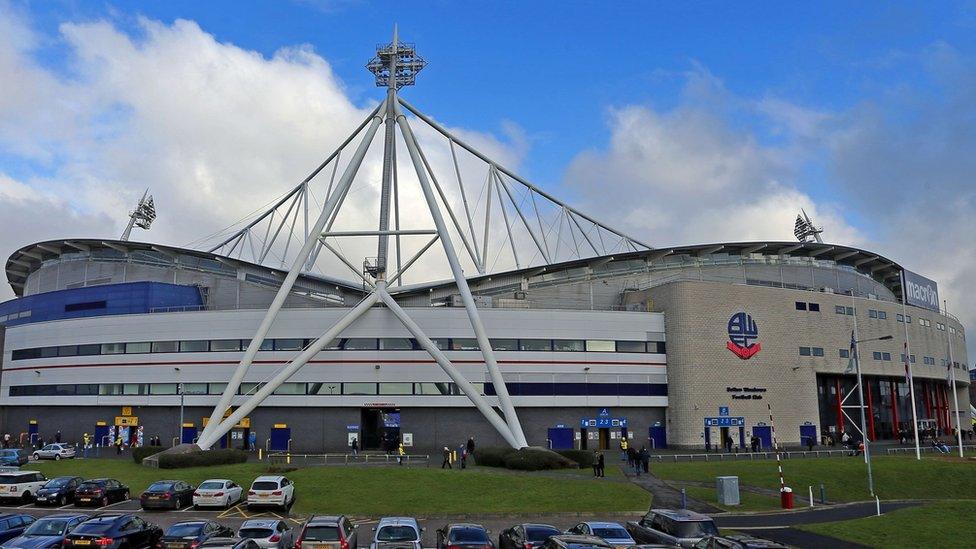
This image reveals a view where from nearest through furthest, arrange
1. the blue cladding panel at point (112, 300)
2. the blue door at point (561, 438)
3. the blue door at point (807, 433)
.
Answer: the blue door at point (561, 438) < the blue door at point (807, 433) < the blue cladding panel at point (112, 300)

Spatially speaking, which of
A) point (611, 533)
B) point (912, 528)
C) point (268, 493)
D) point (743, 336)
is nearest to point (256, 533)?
point (611, 533)

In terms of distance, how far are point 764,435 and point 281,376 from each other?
43173mm

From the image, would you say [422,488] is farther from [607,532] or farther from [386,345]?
[386,345]

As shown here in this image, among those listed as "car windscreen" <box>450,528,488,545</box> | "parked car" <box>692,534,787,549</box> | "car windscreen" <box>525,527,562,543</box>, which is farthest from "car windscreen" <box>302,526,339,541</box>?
"parked car" <box>692,534,787,549</box>

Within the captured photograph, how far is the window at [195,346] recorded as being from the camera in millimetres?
66750

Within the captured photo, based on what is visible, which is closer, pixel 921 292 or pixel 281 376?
pixel 281 376

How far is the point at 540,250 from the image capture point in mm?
83750

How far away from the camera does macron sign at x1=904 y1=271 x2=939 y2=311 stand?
84.2 m

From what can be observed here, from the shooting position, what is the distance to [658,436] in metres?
67.5

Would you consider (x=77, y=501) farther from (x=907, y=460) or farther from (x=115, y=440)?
(x=907, y=460)

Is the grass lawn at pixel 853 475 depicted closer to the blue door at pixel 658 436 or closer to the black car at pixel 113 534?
the blue door at pixel 658 436

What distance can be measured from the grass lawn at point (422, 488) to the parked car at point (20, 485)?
488 centimetres

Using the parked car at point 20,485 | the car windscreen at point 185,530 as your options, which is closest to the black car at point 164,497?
the parked car at point 20,485

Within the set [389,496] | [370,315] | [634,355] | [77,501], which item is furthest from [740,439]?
[77,501]
